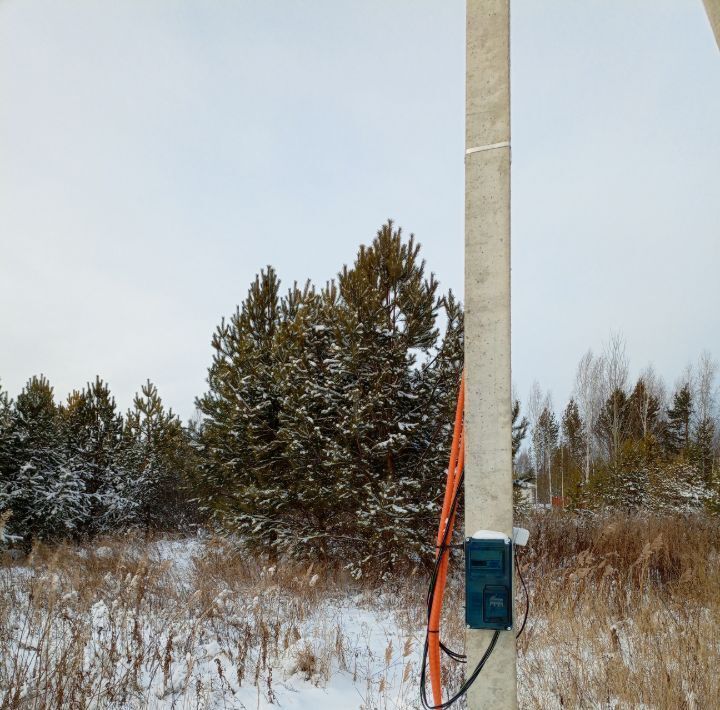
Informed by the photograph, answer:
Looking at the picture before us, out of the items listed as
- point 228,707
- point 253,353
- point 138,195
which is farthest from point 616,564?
point 138,195

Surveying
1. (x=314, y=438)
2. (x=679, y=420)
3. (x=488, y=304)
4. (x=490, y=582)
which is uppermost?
(x=679, y=420)

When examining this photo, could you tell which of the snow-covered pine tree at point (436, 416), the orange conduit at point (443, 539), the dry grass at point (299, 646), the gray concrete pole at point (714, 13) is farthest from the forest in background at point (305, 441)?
the gray concrete pole at point (714, 13)

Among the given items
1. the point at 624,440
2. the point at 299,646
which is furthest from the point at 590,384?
the point at 299,646

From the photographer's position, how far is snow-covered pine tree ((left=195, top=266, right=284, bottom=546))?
32.3ft

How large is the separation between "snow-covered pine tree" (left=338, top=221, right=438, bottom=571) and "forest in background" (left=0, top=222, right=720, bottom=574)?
0.08 ft

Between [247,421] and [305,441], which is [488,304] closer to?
[305,441]

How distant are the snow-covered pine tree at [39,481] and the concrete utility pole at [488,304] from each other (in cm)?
1347

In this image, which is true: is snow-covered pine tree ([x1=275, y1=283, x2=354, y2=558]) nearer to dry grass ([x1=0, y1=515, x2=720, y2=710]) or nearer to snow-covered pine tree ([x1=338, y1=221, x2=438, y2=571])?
snow-covered pine tree ([x1=338, y1=221, x2=438, y2=571])

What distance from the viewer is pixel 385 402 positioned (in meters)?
7.95

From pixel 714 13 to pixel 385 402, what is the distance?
21.1ft

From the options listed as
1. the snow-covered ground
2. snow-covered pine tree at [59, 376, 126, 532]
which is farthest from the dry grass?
snow-covered pine tree at [59, 376, 126, 532]

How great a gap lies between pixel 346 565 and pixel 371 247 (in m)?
5.19

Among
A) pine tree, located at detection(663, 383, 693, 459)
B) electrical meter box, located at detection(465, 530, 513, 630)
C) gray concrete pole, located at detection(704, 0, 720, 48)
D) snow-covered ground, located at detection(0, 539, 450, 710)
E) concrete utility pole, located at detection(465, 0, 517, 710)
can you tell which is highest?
pine tree, located at detection(663, 383, 693, 459)

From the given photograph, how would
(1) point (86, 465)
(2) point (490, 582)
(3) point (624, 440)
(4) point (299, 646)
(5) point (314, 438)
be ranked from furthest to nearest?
(3) point (624, 440)
(1) point (86, 465)
(5) point (314, 438)
(4) point (299, 646)
(2) point (490, 582)
